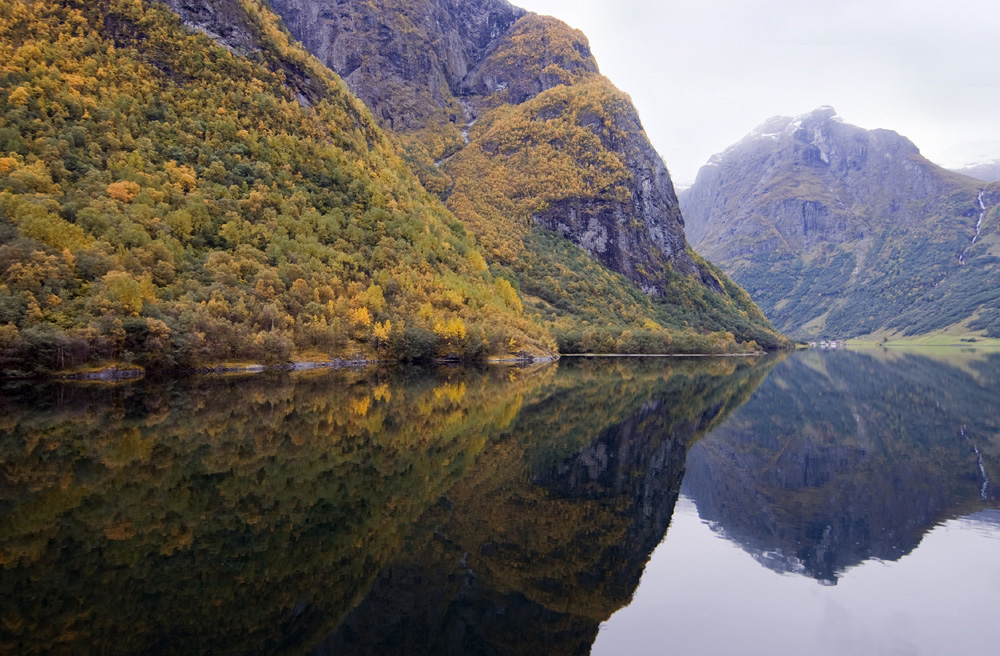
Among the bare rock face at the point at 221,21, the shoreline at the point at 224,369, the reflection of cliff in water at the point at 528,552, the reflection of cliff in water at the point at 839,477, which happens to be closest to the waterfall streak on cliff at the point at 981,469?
the reflection of cliff in water at the point at 839,477

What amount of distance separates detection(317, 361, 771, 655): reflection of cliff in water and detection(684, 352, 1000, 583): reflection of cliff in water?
2.46m

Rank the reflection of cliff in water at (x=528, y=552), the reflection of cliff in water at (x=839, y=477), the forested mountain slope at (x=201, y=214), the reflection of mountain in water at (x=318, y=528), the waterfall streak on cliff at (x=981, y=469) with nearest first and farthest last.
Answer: the reflection of mountain in water at (x=318, y=528) < the reflection of cliff in water at (x=528, y=552) < the reflection of cliff in water at (x=839, y=477) < the waterfall streak on cliff at (x=981, y=469) < the forested mountain slope at (x=201, y=214)

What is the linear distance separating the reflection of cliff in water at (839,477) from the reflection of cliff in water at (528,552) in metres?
2.46

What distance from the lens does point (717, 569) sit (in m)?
15.7

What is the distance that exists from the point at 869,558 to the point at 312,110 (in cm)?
12381

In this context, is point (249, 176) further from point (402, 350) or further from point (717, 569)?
point (717, 569)

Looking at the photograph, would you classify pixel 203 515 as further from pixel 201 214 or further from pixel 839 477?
pixel 201 214

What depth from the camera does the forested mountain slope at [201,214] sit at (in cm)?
6094

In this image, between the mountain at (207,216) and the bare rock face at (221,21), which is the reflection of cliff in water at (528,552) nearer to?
the mountain at (207,216)

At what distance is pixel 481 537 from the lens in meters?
16.0

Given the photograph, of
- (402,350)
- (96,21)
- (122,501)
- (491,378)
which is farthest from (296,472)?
(96,21)

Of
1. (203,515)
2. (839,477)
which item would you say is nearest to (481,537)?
(203,515)

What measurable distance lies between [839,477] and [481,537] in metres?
17.4

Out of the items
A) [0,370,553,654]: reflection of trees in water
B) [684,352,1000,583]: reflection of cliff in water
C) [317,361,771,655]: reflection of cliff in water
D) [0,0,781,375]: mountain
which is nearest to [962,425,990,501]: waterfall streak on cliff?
[684,352,1000,583]: reflection of cliff in water
